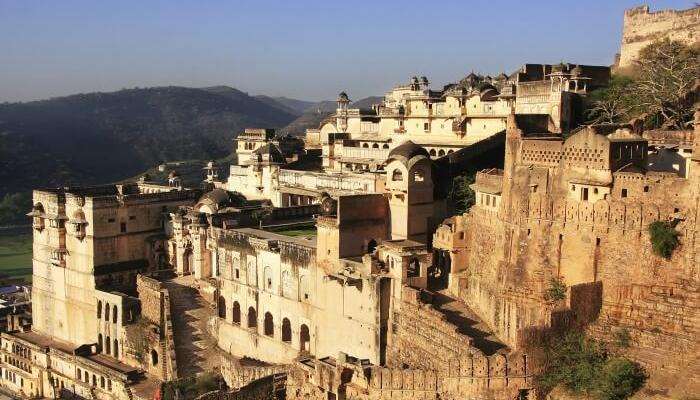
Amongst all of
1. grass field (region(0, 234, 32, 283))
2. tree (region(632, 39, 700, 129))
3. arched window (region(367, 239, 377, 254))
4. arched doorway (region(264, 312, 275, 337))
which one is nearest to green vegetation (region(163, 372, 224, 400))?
arched doorway (region(264, 312, 275, 337))

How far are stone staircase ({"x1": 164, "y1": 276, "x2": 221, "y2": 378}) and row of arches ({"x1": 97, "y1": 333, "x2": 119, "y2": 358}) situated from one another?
358 centimetres

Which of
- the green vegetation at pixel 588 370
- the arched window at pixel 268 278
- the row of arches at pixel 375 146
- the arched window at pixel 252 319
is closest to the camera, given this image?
the green vegetation at pixel 588 370

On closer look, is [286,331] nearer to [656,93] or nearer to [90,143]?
[656,93]

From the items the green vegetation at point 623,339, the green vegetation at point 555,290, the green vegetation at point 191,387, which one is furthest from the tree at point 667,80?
the green vegetation at point 191,387

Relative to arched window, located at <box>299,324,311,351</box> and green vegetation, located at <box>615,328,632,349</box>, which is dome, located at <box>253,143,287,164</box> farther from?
green vegetation, located at <box>615,328,632,349</box>

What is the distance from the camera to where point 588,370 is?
18.3m

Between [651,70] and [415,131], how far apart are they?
1194 centimetres

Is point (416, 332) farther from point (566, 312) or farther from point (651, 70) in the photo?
point (651, 70)

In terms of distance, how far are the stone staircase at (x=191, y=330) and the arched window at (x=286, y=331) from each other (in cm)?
296

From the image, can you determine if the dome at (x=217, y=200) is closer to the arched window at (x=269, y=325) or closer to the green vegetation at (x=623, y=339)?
the arched window at (x=269, y=325)

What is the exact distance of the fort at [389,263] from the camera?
1936 centimetres

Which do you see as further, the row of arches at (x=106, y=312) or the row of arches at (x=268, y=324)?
the row of arches at (x=106, y=312)

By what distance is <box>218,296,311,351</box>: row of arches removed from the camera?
27500mm

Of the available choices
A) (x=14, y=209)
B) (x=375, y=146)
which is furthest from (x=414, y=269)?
(x=14, y=209)
